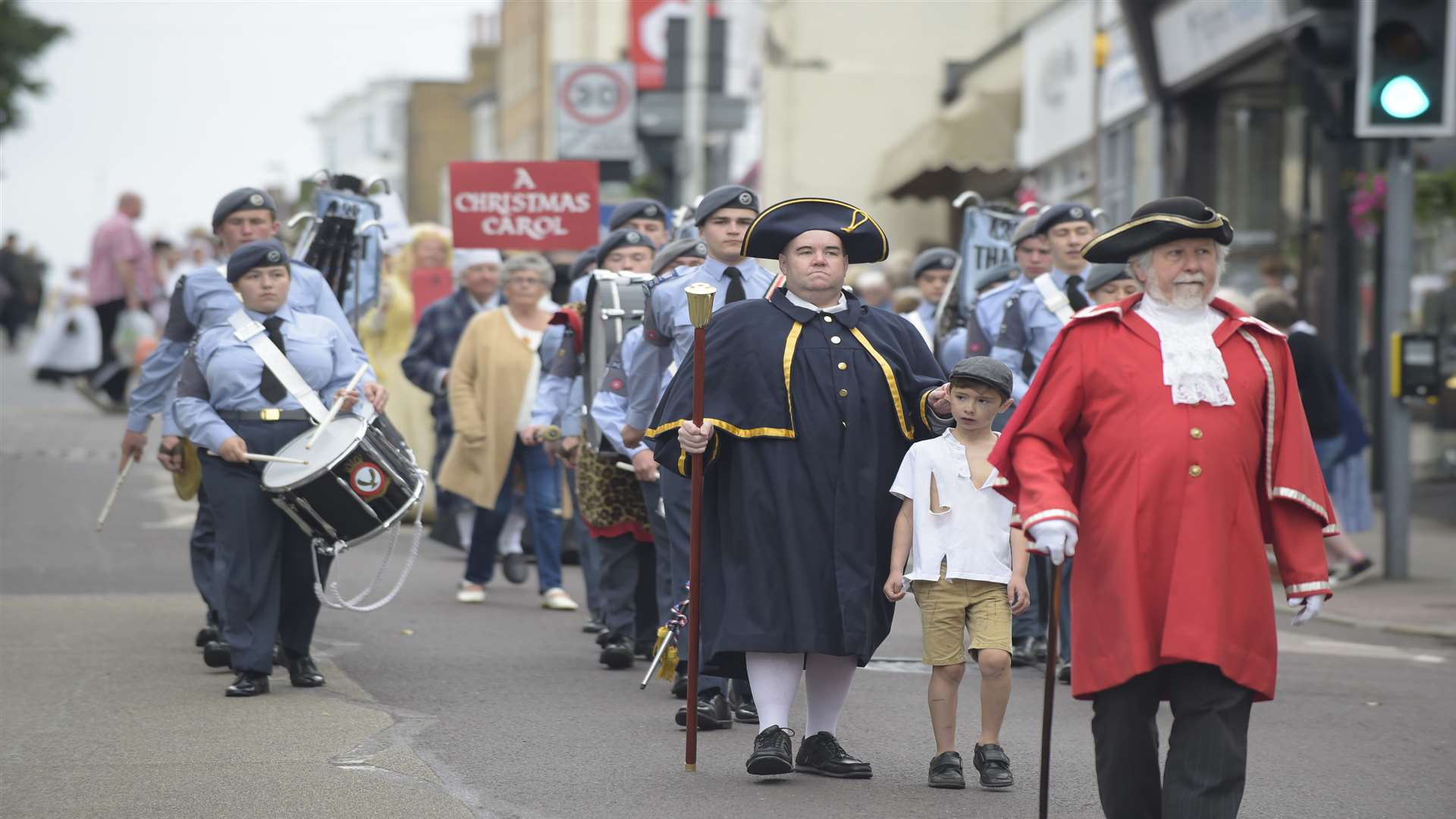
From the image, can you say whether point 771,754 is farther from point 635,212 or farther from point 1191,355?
point 635,212

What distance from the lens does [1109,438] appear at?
5957 millimetres

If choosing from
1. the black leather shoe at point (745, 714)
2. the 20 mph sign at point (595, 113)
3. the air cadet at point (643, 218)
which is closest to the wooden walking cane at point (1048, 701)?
the black leather shoe at point (745, 714)

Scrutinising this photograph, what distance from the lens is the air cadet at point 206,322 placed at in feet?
31.8

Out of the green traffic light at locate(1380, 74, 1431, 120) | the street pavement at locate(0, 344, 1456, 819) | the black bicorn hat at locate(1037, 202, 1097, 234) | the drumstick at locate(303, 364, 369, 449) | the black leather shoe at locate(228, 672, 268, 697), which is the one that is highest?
the green traffic light at locate(1380, 74, 1431, 120)

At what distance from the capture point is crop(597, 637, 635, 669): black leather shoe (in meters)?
9.99

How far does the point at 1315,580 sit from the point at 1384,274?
8.64m

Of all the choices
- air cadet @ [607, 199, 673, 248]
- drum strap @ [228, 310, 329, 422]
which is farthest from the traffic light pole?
drum strap @ [228, 310, 329, 422]

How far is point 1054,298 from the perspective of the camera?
33.7ft

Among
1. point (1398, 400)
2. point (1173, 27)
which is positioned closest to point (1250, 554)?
point (1398, 400)

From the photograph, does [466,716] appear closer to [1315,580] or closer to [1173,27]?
[1315,580]

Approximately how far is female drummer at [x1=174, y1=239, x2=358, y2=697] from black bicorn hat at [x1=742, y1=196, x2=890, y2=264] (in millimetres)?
2355

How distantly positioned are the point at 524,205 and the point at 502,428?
3.58m

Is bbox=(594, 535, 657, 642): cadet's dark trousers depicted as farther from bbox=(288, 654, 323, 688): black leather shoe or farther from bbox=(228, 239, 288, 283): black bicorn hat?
bbox=(228, 239, 288, 283): black bicorn hat

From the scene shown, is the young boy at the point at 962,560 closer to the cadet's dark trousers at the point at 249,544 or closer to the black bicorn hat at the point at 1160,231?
the black bicorn hat at the point at 1160,231
